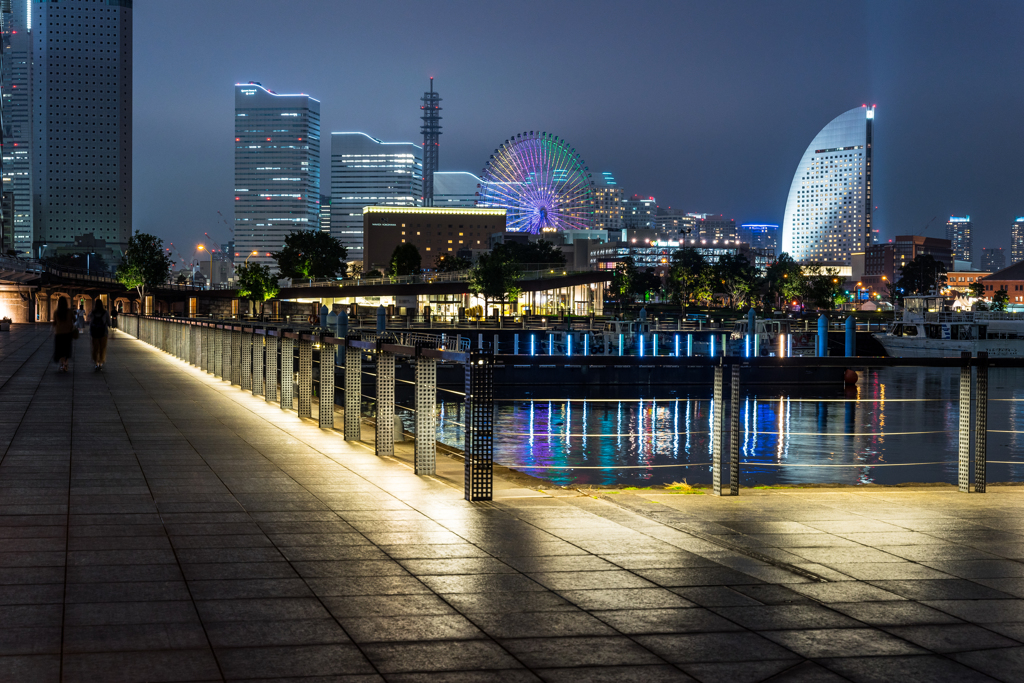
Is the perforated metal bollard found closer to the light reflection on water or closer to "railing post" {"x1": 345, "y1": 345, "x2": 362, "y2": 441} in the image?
"railing post" {"x1": 345, "y1": 345, "x2": 362, "y2": 441}

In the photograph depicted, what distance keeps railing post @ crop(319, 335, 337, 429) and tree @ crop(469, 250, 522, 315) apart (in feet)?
313

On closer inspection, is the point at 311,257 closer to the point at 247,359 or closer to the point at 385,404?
the point at 247,359

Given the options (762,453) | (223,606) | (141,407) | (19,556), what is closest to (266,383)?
(141,407)

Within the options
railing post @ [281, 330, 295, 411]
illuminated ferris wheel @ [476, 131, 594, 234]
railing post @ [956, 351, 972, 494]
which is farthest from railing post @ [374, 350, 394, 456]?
illuminated ferris wheel @ [476, 131, 594, 234]

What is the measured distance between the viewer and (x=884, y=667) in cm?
415

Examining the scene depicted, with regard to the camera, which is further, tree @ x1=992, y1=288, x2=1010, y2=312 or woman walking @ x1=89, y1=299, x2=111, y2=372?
tree @ x1=992, y1=288, x2=1010, y2=312

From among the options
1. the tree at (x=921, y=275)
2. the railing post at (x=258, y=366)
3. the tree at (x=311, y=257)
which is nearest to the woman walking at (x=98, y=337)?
the railing post at (x=258, y=366)

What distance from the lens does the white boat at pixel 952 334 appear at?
A: 268ft

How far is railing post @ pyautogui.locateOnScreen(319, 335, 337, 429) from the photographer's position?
13.8 metres

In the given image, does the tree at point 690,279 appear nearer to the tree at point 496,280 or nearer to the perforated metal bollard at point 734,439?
the tree at point 496,280

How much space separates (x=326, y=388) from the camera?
13.8m

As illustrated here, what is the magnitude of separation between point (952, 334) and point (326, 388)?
277ft

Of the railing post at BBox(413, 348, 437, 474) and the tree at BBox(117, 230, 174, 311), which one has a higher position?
the tree at BBox(117, 230, 174, 311)

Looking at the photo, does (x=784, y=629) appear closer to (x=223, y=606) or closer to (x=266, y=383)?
(x=223, y=606)
